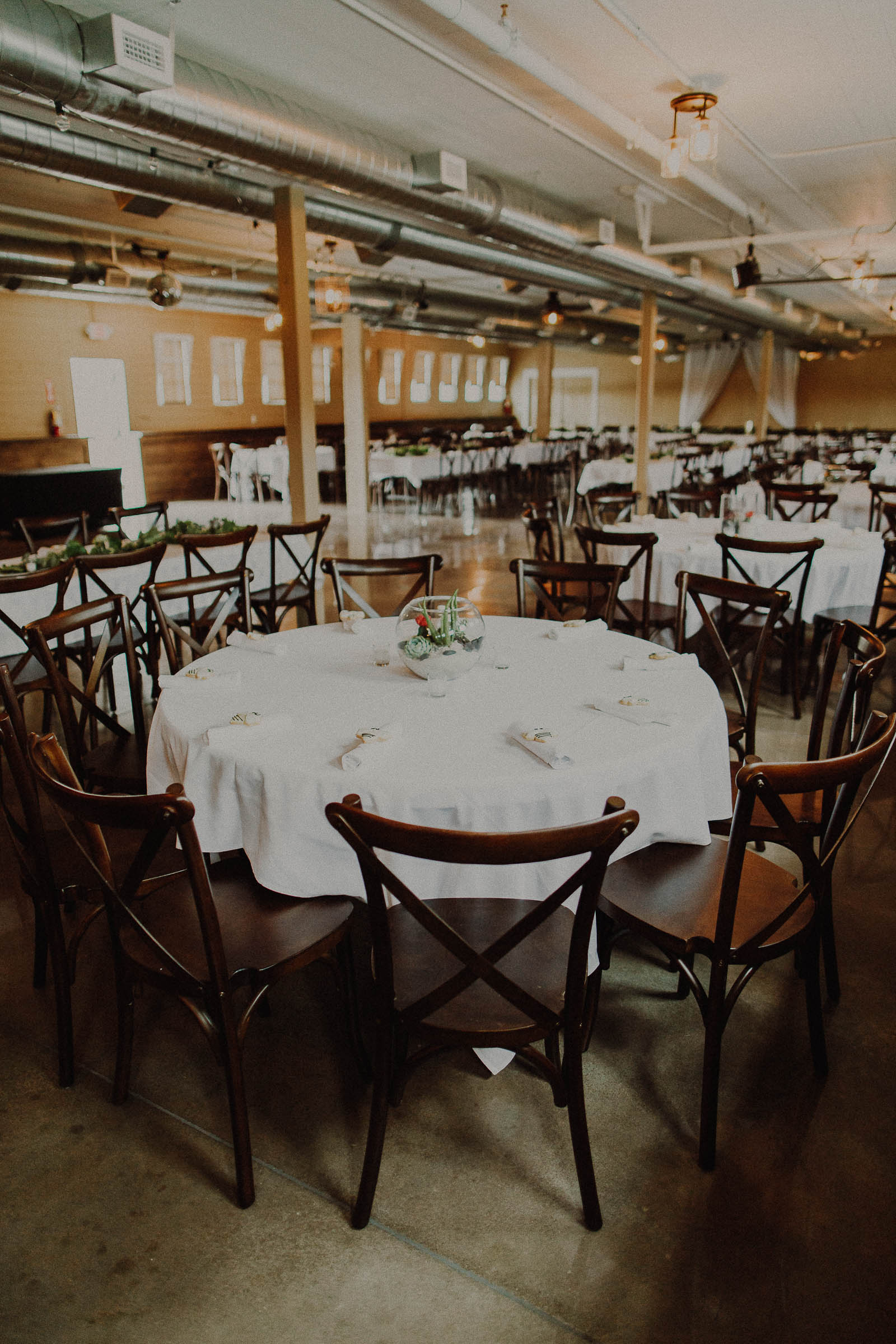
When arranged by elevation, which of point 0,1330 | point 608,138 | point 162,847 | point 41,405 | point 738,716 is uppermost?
point 608,138

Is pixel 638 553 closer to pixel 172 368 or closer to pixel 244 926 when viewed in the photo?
pixel 244 926

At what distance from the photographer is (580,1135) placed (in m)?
1.67

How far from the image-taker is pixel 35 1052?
2.18 metres

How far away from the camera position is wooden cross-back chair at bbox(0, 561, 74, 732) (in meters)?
3.36

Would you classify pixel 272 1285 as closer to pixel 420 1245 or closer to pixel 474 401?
pixel 420 1245

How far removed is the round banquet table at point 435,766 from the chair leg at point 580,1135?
1.33ft

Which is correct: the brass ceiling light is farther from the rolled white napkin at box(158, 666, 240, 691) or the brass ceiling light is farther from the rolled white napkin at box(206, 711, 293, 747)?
the rolled white napkin at box(206, 711, 293, 747)

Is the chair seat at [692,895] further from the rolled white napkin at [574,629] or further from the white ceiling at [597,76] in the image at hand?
the white ceiling at [597,76]

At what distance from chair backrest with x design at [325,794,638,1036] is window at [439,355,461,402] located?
20.3 meters

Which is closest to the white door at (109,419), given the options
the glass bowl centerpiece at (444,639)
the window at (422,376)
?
the window at (422,376)

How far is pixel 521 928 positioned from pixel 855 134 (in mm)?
7143

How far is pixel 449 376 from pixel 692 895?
20.5m

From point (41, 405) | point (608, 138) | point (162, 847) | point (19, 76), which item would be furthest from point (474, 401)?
point (162, 847)

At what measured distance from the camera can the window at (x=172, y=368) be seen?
1406 centimetres
